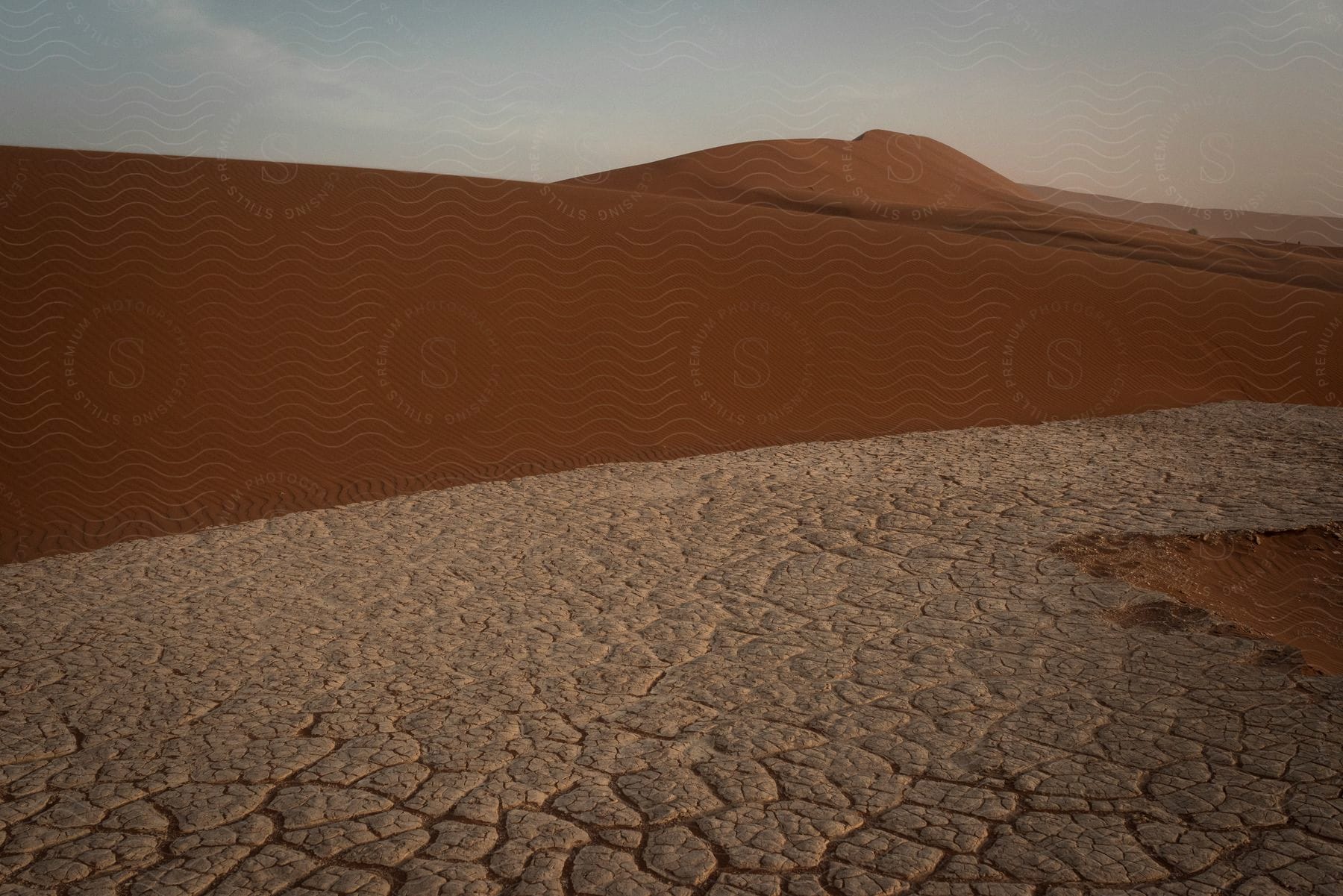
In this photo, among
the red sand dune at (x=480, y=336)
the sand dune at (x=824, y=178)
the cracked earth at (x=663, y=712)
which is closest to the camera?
the cracked earth at (x=663, y=712)

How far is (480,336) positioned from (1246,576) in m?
6.55

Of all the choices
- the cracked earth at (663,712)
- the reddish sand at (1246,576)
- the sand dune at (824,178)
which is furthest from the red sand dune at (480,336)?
the sand dune at (824,178)

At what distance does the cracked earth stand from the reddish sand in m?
0.15

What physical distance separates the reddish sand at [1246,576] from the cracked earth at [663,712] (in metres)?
0.15

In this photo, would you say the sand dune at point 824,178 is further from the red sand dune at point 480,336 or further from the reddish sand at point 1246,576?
the reddish sand at point 1246,576

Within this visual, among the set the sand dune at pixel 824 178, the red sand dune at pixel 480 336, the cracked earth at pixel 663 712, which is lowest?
the cracked earth at pixel 663 712

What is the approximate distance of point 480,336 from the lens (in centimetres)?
909

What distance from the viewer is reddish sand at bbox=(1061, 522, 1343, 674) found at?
155 inches

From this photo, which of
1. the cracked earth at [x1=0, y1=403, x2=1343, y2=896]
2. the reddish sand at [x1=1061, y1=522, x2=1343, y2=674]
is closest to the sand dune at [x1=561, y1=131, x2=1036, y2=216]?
the cracked earth at [x1=0, y1=403, x2=1343, y2=896]

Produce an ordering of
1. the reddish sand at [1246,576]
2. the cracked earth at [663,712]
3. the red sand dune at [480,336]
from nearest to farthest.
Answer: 1. the cracked earth at [663,712]
2. the reddish sand at [1246,576]
3. the red sand dune at [480,336]

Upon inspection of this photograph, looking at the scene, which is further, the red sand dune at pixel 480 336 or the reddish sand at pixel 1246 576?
the red sand dune at pixel 480 336

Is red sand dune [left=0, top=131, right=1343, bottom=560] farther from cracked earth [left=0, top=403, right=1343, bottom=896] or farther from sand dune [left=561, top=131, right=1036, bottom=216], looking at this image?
sand dune [left=561, top=131, right=1036, bottom=216]

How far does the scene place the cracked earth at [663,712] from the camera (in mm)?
2434

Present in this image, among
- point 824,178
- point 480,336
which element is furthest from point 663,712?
point 824,178
